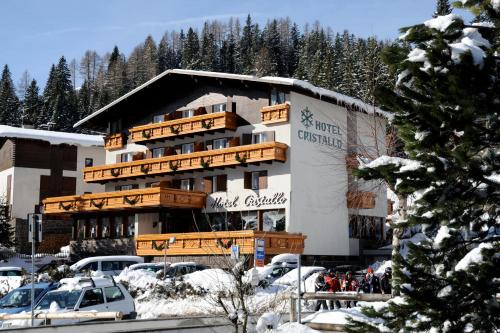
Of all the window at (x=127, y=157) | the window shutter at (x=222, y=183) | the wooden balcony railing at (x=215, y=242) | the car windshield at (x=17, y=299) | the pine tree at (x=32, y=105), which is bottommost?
the car windshield at (x=17, y=299)

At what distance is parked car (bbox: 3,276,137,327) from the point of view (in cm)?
1819

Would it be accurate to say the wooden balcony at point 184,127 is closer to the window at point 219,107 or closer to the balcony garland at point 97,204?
the window at point 219,107

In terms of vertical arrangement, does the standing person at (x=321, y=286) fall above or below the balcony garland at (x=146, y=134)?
below

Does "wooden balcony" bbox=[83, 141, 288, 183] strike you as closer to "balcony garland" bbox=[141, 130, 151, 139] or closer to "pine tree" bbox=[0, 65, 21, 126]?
"balcony garland" bbox=[141, 130, 151, 139]

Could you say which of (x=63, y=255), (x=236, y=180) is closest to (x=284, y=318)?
(x=236, y=180)

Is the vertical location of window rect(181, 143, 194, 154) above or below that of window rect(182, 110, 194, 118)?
below

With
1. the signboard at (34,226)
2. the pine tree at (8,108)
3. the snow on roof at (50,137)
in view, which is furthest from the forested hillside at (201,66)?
the signboard at (34,226)

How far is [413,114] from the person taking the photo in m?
6.36

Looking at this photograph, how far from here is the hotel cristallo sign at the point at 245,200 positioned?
131 feet

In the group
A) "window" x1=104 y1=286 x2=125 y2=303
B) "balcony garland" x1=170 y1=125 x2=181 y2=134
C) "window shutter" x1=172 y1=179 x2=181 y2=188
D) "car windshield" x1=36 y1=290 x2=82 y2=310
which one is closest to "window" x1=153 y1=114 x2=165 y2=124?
"balcony garland" x1=170 y1=125 x2=181 y2=134

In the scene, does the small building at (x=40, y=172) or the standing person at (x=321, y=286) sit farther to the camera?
the small building at (x=40, y=172)

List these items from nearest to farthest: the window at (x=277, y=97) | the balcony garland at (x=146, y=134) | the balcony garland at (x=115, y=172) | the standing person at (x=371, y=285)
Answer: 1. the standing person at (x=371, y=285)
2. the window at (x=277, y=97)
3. the balcony garland at (x=146, y=134)
4. the balcony garland at (x=115, y=172)

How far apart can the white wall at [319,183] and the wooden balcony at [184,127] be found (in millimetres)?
4389

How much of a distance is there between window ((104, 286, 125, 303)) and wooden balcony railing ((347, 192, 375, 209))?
24576 millimetres
